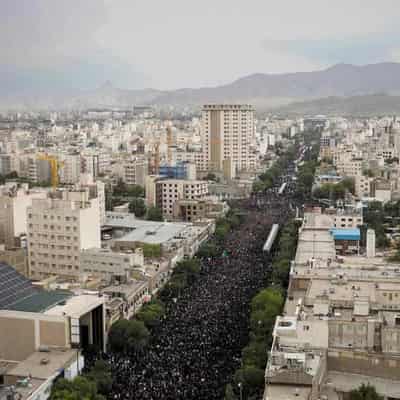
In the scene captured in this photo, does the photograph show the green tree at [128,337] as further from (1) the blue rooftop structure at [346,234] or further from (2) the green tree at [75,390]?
(1) the blue rooftop structure at [346,234]

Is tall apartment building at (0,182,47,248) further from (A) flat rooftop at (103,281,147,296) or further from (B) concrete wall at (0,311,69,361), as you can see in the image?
(B) concrete wall at (0,311,69,361)

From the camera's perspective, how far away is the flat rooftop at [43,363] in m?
12.8

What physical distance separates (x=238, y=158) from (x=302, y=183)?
20.0ft

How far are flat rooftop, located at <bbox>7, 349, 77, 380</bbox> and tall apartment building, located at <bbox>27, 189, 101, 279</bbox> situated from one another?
684cm

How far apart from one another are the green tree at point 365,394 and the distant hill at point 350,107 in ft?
511

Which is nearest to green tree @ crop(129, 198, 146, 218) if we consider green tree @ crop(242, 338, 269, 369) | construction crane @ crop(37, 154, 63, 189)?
construction crane @ crop(37, 154, 63, 189)

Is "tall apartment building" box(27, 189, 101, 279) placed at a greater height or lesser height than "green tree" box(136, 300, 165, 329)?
greater

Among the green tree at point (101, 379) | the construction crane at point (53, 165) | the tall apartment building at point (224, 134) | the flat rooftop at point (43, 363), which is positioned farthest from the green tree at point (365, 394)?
the tall apartment building at point (224, 134)

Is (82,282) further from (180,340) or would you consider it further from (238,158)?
(238,158)

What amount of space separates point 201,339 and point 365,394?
5.31 m

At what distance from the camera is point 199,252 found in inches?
977

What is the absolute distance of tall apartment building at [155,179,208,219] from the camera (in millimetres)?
35125

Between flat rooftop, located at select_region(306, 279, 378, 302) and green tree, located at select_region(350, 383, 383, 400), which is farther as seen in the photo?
flat rooftop, located at select_region(306, 279, 378, 302)

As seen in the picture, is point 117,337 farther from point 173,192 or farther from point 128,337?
point 173,192
